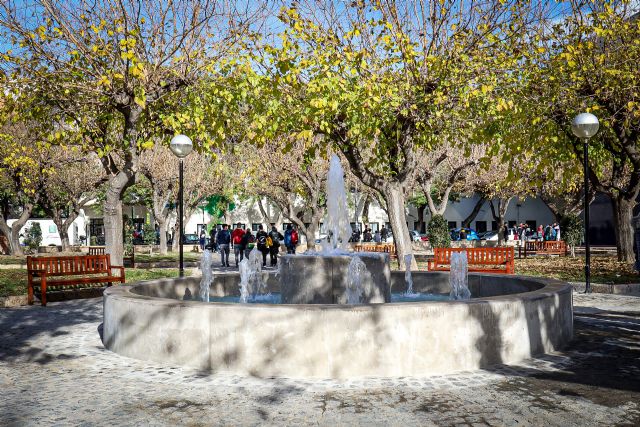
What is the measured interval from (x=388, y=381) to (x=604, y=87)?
11351mm

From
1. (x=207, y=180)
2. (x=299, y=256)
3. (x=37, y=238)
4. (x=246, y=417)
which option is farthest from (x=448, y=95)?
(x=37, y=238)

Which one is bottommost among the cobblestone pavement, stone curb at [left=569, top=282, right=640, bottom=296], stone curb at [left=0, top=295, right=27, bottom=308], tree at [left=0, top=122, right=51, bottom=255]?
the cobblestone pavement

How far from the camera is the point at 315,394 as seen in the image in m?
5.27

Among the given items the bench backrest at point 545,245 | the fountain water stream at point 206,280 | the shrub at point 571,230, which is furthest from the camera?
the shrub at point 571,230

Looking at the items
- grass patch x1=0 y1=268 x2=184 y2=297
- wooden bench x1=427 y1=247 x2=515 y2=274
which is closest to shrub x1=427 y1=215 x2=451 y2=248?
wooden bench x1=427 y1=247 x2=515 y2=274

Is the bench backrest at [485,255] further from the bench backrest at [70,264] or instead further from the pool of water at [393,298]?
the bench backrest at [70,264]

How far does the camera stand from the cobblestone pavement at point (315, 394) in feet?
15.1

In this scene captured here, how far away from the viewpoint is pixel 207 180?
134 feet

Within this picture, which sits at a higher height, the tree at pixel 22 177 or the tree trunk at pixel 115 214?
the tree at pixel 22 177

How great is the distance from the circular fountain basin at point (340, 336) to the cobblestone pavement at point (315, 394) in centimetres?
15

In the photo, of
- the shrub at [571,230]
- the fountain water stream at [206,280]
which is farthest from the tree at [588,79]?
the shrub at [571,230]

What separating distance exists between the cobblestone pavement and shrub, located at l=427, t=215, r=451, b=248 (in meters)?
23.1

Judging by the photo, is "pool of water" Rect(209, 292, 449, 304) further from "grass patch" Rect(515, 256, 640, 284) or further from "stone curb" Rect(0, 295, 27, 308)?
"grass patch" Rect(515, 256, 640, 284)

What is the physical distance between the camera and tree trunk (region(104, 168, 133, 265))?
49.7 ft
